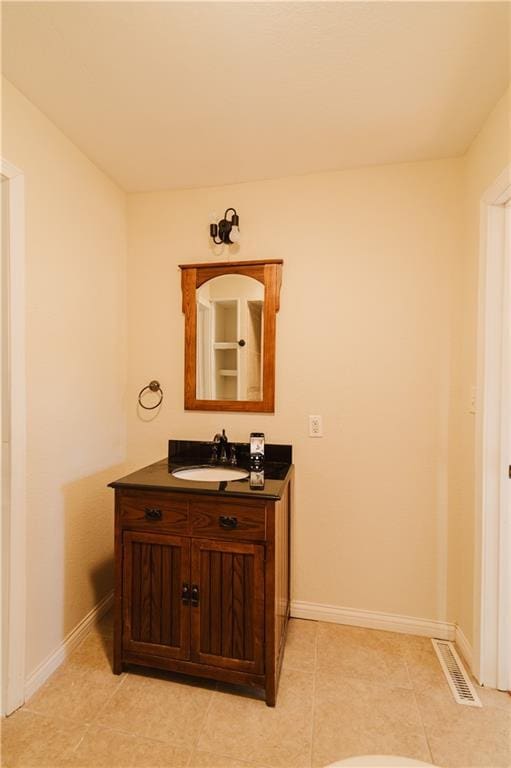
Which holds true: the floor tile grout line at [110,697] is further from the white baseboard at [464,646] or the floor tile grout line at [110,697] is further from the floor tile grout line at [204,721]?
the white baseboard at [464,646]

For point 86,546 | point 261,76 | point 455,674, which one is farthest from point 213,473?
point 261,76

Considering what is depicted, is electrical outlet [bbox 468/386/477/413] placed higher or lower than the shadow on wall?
higher

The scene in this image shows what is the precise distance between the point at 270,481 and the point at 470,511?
988 millimetres

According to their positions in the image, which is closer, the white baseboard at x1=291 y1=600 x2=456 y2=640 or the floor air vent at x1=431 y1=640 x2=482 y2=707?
the floor air vent at x1=431 y1=640 x2=482 y2=707

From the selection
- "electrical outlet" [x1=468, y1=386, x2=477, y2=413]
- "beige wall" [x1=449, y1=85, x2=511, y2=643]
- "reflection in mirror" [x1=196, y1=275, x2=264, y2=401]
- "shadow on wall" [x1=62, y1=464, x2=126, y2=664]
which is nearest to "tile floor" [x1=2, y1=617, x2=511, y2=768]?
"shadow on wall" [x1=62, y1=464, x2=126, y2=664]

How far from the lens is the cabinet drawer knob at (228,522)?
5.17ft

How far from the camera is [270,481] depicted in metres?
1.75

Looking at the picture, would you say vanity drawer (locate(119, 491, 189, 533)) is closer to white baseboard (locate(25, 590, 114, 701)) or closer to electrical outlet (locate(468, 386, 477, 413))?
white baseboard (locate(25, 590, 114, 701))

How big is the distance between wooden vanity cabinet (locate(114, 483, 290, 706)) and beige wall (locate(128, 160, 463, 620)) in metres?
0.56

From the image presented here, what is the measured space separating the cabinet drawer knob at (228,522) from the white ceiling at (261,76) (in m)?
1.78

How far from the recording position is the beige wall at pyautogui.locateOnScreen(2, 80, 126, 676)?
162cm

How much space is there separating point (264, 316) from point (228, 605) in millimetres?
1471

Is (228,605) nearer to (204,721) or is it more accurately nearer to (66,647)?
(204,721)

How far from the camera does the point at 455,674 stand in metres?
1.73
